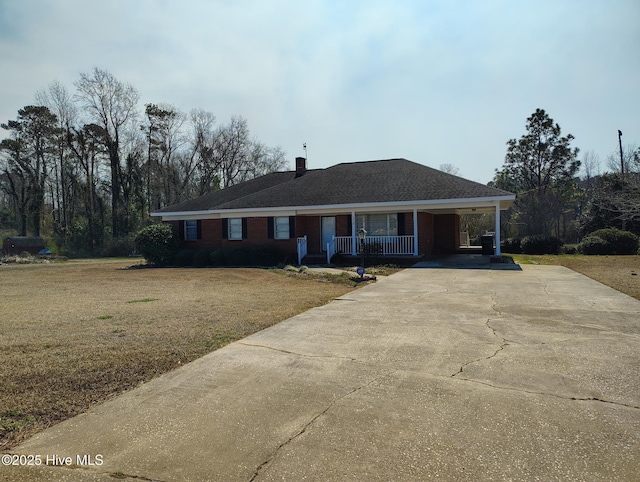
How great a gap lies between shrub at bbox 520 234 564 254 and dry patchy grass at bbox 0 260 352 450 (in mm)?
16812

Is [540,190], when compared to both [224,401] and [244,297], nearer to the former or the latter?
[244,297]

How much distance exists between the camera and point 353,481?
263 cm

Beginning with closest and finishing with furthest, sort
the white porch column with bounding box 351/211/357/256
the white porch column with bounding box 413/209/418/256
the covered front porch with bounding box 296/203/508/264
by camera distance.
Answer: the white porch column with bounding box 413/209/418/256 < the covered front porch with bounding box 296/203/508/264 < the white porch column with bounding box 351/211/357/256

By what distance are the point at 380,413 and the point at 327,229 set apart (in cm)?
1788

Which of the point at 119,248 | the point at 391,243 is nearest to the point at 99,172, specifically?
the point at 119,248

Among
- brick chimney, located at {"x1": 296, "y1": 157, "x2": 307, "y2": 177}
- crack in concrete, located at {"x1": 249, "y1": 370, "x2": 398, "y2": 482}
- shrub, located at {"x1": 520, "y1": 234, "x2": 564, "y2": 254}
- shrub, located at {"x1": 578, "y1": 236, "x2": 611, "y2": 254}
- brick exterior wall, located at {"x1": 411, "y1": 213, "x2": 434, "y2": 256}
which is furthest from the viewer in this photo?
brick chimney, located at {"x1": 296, "y1": 157, "x2": 307, "y2": 177}

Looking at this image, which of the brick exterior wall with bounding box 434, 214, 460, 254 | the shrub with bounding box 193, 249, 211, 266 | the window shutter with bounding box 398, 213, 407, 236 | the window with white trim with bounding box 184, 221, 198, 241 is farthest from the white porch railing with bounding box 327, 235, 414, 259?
the window with white trim with bounding box 184, 221, 198, 241

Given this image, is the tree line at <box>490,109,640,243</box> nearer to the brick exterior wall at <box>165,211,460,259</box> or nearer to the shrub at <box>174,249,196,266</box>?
the brick exterior wall at <box>165,211,460,259</box>

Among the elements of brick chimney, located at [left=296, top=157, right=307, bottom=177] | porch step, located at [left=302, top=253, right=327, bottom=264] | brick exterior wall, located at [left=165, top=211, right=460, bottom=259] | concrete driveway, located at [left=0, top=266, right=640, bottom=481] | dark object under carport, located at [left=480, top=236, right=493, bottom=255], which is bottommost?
concrete driveway, located at [left=0, top=266, right=640, bottom=481]

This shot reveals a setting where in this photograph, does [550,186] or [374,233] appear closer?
[374,233]

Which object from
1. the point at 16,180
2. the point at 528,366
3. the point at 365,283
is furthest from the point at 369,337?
the point at 16,180

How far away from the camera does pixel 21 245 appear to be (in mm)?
32094

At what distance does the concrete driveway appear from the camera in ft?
9.14

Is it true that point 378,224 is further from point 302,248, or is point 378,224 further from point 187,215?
point 187,215
